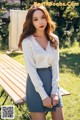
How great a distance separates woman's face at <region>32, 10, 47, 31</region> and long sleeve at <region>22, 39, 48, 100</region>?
179mm

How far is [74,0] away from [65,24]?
4065mm

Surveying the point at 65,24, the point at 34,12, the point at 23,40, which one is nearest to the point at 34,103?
the point at 23,40

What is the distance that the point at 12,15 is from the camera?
11.0 m

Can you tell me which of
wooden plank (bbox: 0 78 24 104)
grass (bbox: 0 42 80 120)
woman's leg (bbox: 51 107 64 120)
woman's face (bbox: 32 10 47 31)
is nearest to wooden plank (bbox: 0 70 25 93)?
Answer: wooden plank (bbox: 0 78 24 104)

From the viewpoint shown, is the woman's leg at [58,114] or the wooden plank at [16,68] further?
the wooden plank at [16,68]

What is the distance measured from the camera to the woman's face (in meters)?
2.93

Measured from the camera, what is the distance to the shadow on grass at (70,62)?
27.1ft

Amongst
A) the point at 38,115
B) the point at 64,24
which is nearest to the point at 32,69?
the point at 38,115

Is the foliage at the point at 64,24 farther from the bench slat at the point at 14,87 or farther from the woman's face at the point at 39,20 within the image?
the woman's face at the point at 39,20

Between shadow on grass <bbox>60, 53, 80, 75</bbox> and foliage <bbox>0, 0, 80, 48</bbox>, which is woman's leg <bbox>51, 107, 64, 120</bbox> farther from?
foliage <bbox>0, 0, 80, 48</bbox>

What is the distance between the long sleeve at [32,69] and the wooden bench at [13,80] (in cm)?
88

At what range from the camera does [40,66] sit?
116 inches

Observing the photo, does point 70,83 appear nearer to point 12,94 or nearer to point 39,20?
point 12,94

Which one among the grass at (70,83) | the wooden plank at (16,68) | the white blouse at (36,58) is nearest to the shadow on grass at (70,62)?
the grass at (70,83)
